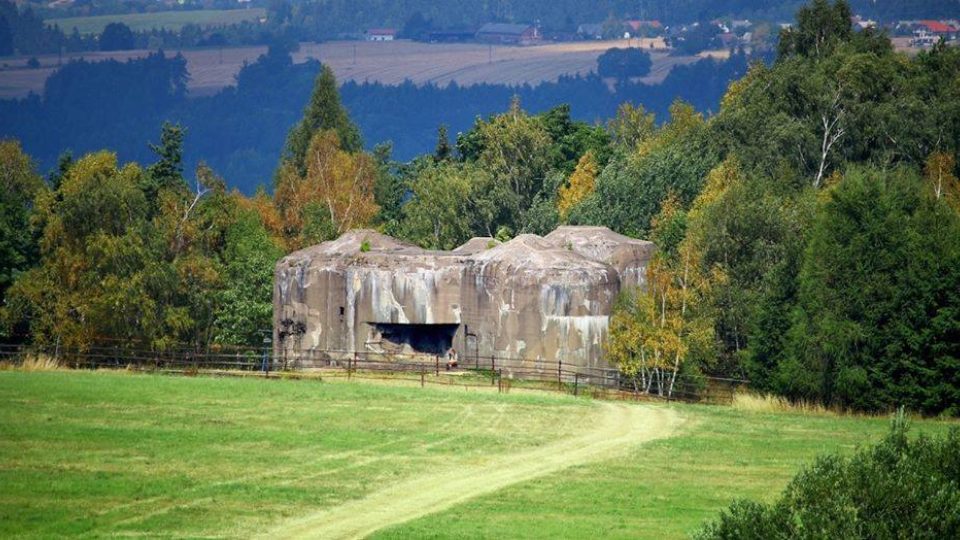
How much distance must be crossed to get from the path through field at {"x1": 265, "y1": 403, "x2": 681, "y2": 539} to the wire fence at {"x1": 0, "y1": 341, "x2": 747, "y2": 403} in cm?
702

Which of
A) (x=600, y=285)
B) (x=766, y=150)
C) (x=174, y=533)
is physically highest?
(x=766, y=150)

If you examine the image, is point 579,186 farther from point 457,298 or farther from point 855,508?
point 855,508

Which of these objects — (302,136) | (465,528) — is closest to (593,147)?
(302,136)

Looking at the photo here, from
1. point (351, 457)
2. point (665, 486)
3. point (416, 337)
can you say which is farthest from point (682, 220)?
point (665, 486)

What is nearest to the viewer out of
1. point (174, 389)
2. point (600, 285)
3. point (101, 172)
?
point (174, 389)

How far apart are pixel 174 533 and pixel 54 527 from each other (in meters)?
2.31

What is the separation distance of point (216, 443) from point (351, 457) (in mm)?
3422

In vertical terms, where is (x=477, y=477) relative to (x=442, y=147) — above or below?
below

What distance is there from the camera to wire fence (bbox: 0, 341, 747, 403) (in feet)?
217

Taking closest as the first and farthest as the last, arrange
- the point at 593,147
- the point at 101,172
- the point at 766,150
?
the point at 101,172 < the point at 766,150 < the point at 593,147

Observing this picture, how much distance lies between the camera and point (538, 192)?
371ft

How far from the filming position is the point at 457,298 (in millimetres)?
73812

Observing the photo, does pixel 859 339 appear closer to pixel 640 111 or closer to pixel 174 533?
pixel 174 533

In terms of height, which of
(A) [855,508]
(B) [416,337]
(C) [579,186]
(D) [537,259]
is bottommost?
(A) [855,508]
